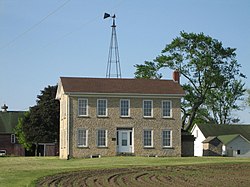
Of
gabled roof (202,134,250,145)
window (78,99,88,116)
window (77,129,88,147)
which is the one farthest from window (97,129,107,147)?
gabled roof (202,134,250,145)

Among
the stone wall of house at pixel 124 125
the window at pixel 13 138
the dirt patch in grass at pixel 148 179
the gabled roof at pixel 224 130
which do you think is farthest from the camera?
the window at pixel 13 138

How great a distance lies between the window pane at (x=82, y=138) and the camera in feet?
168

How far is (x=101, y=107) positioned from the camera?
52.0m

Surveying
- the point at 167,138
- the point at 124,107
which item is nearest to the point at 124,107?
the point at 124,107

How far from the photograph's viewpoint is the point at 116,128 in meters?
52.0

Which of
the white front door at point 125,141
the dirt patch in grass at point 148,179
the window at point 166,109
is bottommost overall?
the dirt patch in grass at point 148,179

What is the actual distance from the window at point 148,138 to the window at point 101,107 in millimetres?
4123

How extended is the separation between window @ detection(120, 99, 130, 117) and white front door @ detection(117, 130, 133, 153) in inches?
59.7

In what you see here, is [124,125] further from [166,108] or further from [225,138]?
[225,138]

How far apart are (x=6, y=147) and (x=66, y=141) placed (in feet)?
122

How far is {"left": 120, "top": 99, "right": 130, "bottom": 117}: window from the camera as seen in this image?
172 ft

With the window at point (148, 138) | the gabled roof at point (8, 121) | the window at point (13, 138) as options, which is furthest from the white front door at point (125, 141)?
the gabled roof at point (8, 121)

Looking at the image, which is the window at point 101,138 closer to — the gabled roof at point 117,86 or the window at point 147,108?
the gabled roof at point 117,86

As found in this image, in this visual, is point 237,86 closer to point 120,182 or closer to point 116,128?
point 116,128
